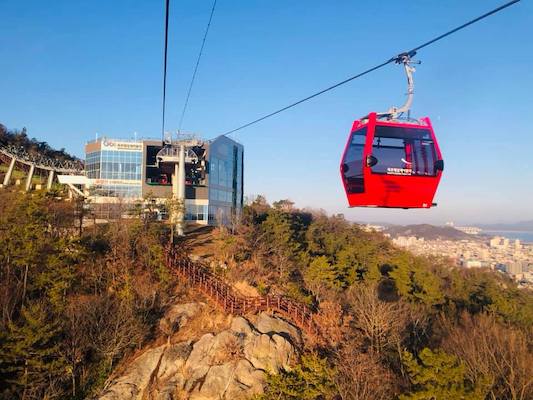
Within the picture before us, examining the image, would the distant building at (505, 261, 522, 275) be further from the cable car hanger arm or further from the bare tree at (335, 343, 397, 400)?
the cable car hanger arm

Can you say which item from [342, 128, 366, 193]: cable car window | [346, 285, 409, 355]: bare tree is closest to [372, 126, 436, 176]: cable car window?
[342, 128, 366, 193]: cable car window

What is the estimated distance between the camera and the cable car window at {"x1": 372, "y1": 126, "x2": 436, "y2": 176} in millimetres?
10047

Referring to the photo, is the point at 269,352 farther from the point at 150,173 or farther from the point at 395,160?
the point at 150,173

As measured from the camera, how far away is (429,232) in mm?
160750

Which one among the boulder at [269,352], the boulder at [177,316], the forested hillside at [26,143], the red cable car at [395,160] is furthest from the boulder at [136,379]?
the forested hillside at [26,143]

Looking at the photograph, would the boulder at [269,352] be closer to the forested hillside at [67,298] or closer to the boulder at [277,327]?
the boulder at [277,327]

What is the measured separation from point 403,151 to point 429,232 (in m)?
163

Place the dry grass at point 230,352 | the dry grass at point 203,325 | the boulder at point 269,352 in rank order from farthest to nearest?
the dry grass at point 203,325
the dry grass at point 230,352
the boulder at point 269,352

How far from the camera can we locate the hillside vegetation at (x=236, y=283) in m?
16.5

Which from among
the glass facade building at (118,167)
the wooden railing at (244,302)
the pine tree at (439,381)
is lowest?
the pine tree at (439,381)

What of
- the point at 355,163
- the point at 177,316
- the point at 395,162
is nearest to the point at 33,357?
the point at 177,316

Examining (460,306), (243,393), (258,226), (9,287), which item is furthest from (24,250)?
(460,306)

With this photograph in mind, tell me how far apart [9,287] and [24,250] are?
74.5 inches

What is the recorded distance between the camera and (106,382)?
61.1 feet
